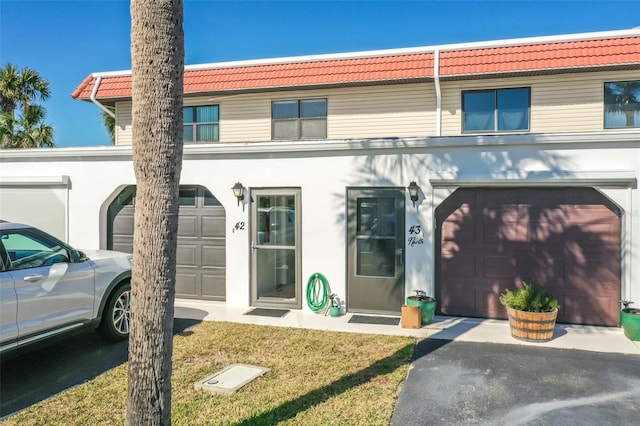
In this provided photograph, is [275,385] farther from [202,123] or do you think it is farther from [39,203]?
[202,123]

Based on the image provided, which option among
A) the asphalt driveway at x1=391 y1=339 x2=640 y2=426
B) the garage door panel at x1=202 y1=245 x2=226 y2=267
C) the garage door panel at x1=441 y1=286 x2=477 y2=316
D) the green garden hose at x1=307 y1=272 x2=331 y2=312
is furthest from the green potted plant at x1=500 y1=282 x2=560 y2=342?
the garage door panel at x1=202 y1=245 x2=226 y2=267

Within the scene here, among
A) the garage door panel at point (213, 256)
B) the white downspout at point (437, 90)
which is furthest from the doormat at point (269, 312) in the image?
the white downspout at point (437, 90)

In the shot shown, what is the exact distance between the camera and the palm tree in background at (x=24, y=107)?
1870 cm

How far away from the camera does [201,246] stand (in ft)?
27.8

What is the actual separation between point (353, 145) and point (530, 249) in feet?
10.5

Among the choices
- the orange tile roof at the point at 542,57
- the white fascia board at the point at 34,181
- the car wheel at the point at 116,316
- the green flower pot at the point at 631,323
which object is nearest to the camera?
the car wheel at the point at 116,316

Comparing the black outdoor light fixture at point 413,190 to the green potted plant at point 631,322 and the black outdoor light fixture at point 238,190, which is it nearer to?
the black outdoor light fixture at point 238,190

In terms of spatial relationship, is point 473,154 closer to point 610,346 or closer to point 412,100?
point 610,346

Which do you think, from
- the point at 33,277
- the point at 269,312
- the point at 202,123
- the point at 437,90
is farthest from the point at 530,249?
the point at 202,123

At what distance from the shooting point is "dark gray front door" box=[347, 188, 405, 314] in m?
7.39

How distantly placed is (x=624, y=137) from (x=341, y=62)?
6.32 meters

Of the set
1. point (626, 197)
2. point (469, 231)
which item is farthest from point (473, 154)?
point (626, 197)

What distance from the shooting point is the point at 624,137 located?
6.46 metres

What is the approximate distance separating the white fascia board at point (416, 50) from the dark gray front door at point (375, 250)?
464 centimetres
